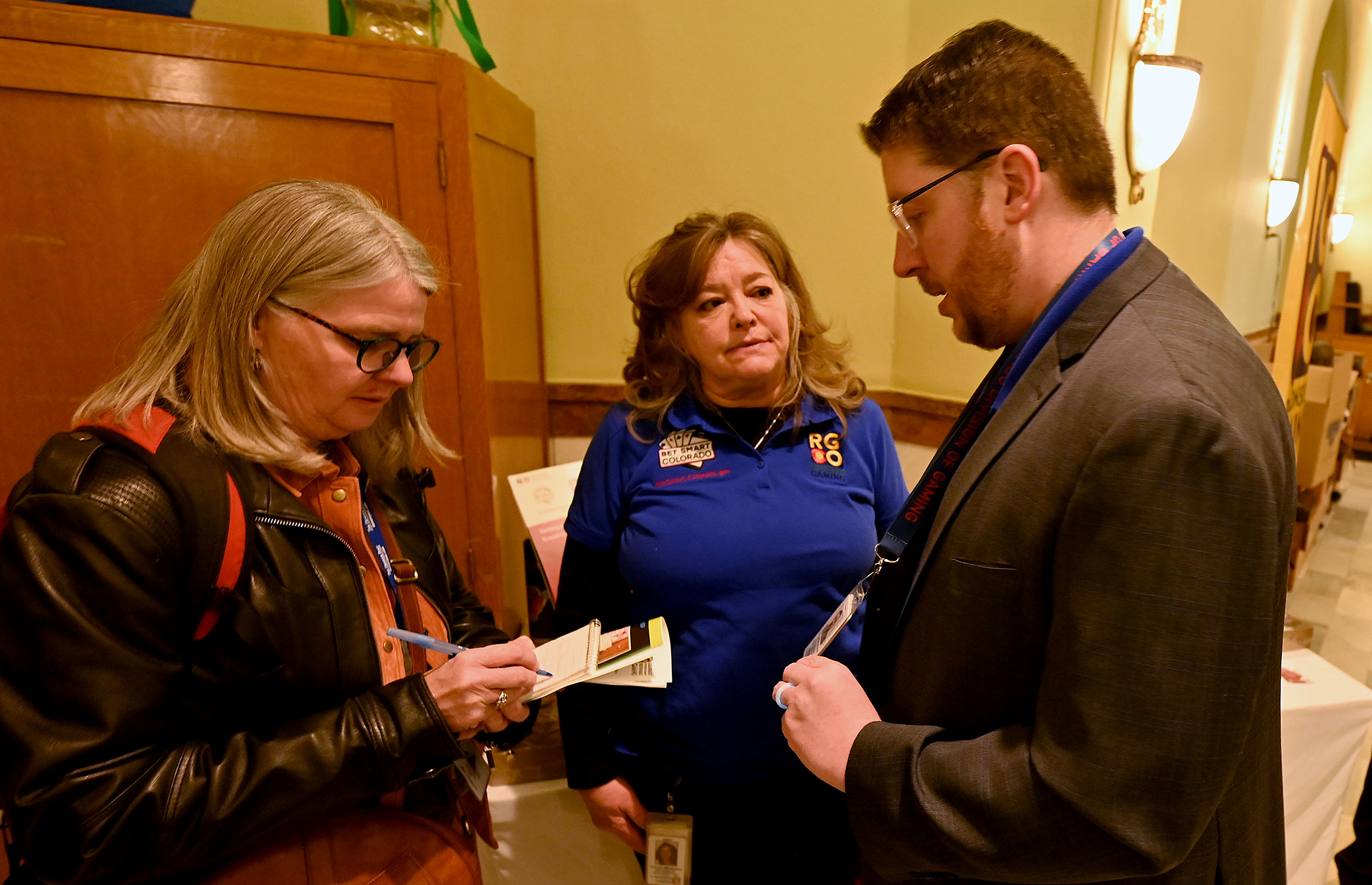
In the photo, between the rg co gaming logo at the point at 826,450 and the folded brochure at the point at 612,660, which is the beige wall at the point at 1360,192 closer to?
the rg co gaming logo at the point at 826,450

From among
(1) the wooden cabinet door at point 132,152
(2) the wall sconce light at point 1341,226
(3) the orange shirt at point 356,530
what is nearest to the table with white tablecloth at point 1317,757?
(3) the orange shirt at point 356,530

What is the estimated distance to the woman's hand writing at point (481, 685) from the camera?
1135mm

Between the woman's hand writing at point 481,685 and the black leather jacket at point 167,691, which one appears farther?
the woman's hand writing at point 481,685

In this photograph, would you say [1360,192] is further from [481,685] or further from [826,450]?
[481,685]

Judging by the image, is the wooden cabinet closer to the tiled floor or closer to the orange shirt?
the orange shirt

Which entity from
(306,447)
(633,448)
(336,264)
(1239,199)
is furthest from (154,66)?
(1239,199)

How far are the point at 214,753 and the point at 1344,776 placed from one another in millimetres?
2756

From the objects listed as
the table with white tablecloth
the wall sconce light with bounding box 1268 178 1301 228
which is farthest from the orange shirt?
the wall sconce light with bounding box 1268 178 1301 228

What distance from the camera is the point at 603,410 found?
3000 mm

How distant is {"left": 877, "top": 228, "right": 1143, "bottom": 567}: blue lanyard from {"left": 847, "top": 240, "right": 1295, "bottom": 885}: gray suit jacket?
1.0 inches

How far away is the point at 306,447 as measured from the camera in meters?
1.21

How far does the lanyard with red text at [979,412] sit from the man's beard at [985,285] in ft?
0.13

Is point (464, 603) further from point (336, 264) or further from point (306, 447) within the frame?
point (336, 264)

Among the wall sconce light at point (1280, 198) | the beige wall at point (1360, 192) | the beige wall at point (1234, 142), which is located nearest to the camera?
the beige wall at point (1234, 142)
